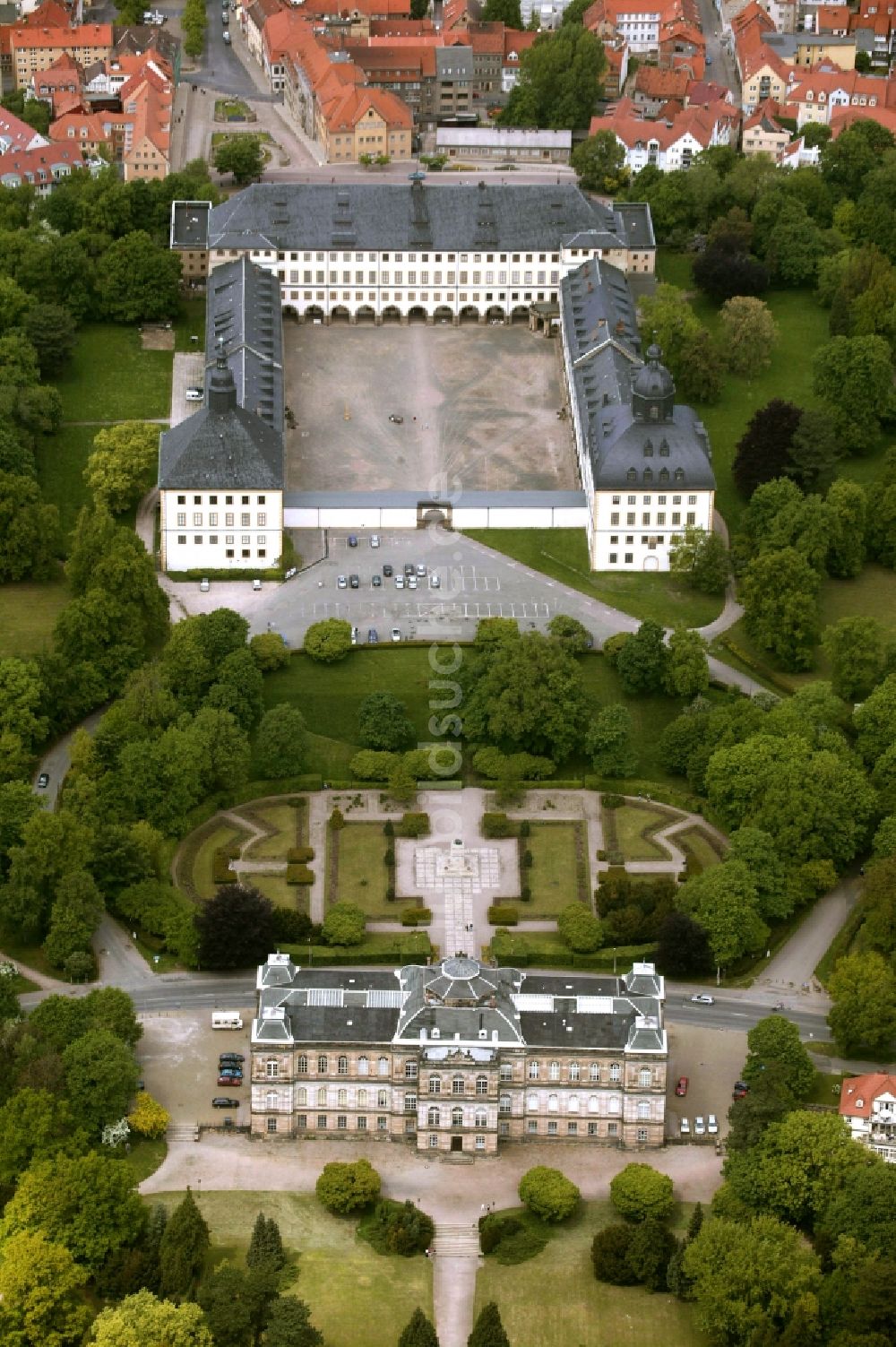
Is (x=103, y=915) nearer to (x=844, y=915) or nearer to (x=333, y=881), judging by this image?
(x=333, y=881)

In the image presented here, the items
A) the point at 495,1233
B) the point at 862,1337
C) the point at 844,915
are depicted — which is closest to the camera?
the point at 862,1337

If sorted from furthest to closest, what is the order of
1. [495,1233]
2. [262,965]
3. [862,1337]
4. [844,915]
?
[844,915], [262,965], [495,1233], [862,1337]

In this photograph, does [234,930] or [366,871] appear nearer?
[234,930]

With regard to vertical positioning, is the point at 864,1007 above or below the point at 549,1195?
above

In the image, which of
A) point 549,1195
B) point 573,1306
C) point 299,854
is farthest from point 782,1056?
point 299,854

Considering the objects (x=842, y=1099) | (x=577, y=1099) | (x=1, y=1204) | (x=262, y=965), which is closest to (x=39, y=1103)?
(x=1, y=1204)

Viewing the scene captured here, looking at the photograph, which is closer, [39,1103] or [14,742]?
[39,1103]

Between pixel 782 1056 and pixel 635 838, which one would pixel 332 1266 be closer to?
pixel 782 1056
